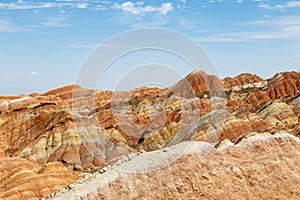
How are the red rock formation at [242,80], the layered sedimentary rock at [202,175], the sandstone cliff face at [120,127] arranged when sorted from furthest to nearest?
the red rock formation at [242,80]
the sandstone cliff face at [120,127]
the layered sedimentary rock at [202,175]

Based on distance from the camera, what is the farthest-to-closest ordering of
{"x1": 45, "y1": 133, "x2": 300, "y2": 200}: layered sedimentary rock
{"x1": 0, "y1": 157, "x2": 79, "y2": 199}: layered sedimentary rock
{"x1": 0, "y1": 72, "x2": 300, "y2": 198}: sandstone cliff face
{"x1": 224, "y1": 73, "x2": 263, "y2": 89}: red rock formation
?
{"x1": 224, "y1": 73, "x2": 263, "y2": 89}: red rock formation → {"x1": 0, "y1": 72, "x2": 300, "y2": 198}: sandstone cliff face → {"x1": 0, "y1": 157, "x2": 79, "y2": 199}: layered sedimentary rock → {"x1": 45, "y1": 133, "x2": 300, "y2": 200}: layered sedimentary rock

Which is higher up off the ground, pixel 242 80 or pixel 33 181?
pixel 33 181

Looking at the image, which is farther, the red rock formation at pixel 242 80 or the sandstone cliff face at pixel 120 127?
the red rock formation at pixel 242 80

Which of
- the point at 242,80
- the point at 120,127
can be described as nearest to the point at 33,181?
the point at 120,127

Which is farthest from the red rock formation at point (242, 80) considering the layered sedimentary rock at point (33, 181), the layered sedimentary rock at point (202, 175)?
the layered sedimentary rock at point (202, 175)

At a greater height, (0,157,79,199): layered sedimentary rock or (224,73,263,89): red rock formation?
(0,157,79,199): layered sedimentary rock

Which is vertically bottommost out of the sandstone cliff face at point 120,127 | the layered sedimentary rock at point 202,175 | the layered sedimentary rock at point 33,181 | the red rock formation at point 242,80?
the red rock formation at point 242,80

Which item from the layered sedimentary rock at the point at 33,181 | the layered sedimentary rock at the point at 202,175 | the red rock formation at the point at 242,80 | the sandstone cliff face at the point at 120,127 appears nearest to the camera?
the layered sedimentary rock at the point at 202,175

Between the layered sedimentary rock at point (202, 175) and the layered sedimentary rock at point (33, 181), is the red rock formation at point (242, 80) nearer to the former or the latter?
the layered sedimentary rock at point (33, 181)

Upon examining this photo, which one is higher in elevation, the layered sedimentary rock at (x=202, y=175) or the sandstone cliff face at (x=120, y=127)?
the layered sedimentary rock at (x=202, y=175)

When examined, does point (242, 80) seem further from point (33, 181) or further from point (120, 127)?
point (33, 181)

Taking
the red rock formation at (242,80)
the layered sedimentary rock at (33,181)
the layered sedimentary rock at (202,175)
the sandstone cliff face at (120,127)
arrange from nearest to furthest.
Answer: the layered sedimentary rock at (202,175), the layered sedimentary rock at (33,181), the sandstone cliff face at (120,127), the red rock formation at (242,80)

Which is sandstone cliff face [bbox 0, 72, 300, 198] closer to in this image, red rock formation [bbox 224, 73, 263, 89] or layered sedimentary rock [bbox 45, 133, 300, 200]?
layered sedimentary rock [bbox 45, 133, 300, 200]

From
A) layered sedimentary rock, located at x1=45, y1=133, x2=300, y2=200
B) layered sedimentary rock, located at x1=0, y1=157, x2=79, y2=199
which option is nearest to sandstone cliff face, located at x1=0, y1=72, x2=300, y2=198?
layered sedimentary rock, located at x1=0, y1=157, x2=79, y2=199
